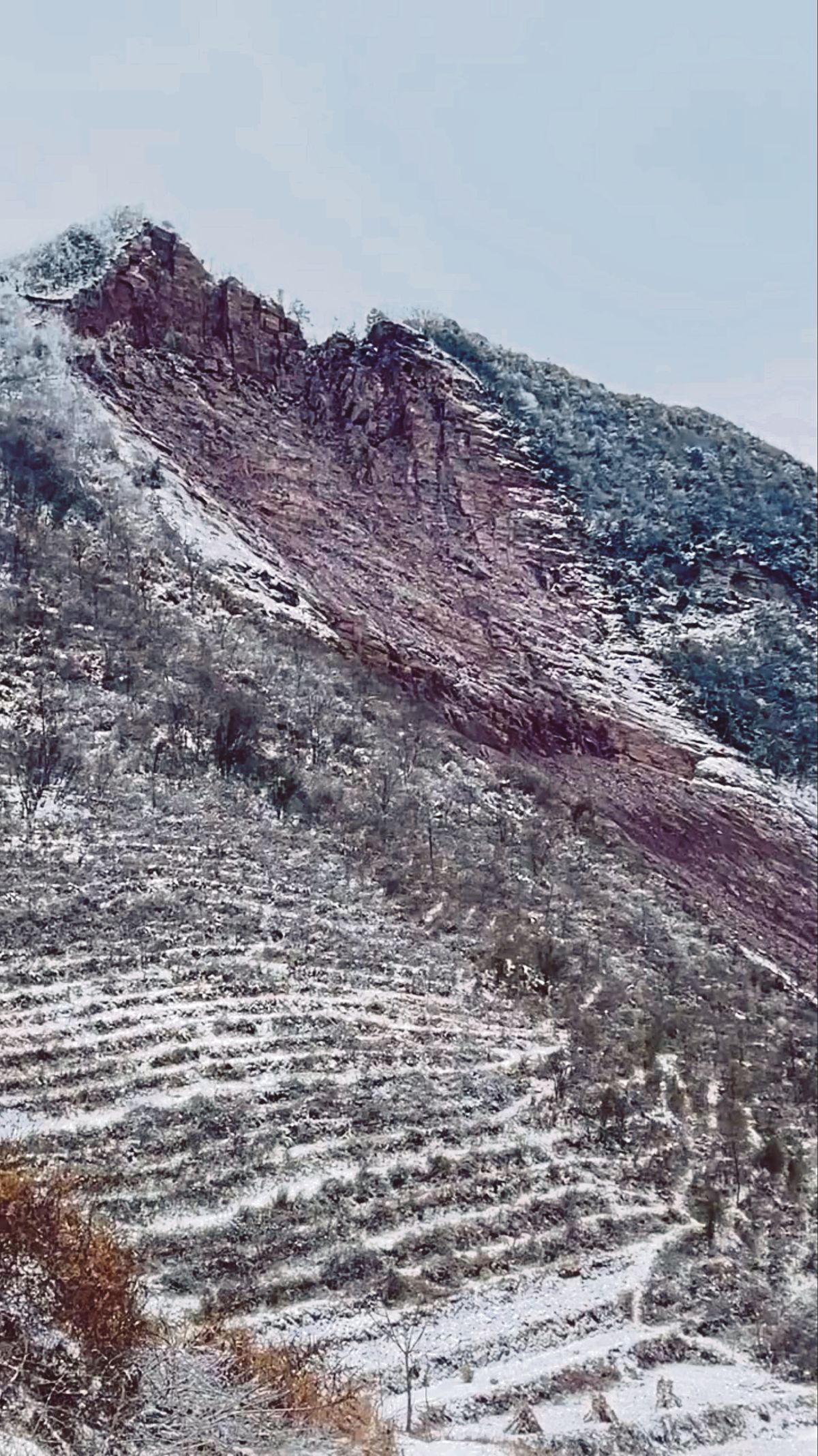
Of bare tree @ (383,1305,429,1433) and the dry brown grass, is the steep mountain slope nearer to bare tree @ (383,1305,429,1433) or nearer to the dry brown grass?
bare tree @ (383,1305,429,1433)

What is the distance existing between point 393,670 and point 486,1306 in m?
21.4

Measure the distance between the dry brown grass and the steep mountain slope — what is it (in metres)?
0.63

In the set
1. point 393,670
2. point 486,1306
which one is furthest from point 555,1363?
point 393,670

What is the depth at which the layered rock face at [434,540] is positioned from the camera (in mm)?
28344

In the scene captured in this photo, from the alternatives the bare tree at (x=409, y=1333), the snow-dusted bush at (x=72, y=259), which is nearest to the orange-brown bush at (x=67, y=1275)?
the bare tree at (x=409, y=1333)

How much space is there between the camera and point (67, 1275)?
583cm

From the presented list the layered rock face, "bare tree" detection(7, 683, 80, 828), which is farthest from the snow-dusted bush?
"bare tree" detection(7, 683, 80, 828)

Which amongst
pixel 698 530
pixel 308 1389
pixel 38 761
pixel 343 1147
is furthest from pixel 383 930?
pixel 698 530

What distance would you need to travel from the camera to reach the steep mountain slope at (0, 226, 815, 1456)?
9492 mm

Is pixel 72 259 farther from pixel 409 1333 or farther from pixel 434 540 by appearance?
pixel 409 1333

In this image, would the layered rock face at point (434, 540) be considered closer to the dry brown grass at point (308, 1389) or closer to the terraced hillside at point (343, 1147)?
the terraced hillside at point (343, 1147)

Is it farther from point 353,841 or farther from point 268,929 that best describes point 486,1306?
point 353,841

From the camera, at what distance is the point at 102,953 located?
12.7 meters

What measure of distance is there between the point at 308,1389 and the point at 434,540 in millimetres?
31246
